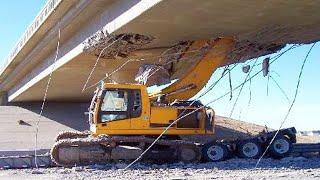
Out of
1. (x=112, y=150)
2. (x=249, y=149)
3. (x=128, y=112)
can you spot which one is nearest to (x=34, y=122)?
(x=128, y=112)

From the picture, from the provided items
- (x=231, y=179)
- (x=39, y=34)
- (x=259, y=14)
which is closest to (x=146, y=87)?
(x=259, y=14)

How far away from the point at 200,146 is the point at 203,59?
2.99m

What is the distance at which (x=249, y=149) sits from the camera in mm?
14898

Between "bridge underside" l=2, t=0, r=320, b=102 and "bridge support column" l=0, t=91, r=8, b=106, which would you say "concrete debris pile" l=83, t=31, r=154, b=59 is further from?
"bridge support column" l=0, t=91, r=8, b=106

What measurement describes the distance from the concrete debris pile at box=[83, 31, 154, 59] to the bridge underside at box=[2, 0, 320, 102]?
37 millimetres

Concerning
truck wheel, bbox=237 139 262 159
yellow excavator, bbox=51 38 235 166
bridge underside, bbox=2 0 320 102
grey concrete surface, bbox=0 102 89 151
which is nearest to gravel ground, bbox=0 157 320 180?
truck wheel, bbox=237 139 262 159

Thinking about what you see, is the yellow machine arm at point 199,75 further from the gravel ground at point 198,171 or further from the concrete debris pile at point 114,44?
the gravel ground at point 198,171

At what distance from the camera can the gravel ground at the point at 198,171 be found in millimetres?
11383

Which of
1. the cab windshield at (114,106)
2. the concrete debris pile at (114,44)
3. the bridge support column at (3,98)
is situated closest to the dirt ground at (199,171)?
the cab windshield at (114,106)

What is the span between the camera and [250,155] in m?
14.8

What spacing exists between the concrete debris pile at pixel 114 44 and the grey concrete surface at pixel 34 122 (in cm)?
870

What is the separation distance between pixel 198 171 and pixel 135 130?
9.76ft

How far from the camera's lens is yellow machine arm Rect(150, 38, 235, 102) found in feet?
52.7

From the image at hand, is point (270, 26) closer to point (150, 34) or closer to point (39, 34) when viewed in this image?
point (150, 34)
